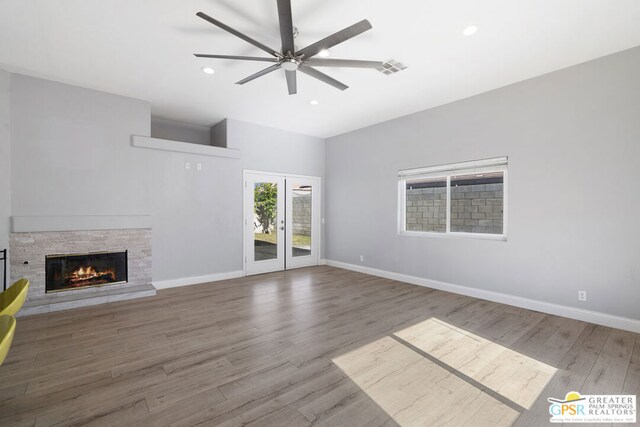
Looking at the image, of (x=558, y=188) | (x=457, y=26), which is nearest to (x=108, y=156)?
(x=457, y=26)

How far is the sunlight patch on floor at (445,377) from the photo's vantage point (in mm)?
1897

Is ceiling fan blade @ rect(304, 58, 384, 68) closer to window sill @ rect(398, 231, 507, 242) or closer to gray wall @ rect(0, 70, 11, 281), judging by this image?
window sill @ rect(398, 231, 507, 242)

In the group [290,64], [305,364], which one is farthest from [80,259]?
[290,64]

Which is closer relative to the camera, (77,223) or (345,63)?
(345,63)

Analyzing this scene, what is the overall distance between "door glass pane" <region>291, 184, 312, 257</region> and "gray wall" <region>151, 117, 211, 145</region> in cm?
229

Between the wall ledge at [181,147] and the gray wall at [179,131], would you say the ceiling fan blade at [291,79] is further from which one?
the gray wall at [179,131]

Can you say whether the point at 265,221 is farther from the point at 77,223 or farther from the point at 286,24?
the point at 286,24

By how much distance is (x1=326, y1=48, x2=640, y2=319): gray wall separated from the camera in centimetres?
316

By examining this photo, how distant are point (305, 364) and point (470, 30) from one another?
3.61 meters

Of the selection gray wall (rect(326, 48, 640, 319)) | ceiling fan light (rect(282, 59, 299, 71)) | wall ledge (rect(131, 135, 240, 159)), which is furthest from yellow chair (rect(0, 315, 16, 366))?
gray wall (rect(326, 48, 640, 319))

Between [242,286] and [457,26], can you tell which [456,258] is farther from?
[242,286]

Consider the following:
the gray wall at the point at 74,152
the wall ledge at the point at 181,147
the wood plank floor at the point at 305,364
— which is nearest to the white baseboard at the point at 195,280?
the wood plank floor at the point at 305,364

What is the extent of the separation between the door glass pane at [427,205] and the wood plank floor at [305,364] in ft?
5.09

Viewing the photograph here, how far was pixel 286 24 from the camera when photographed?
2285mm
